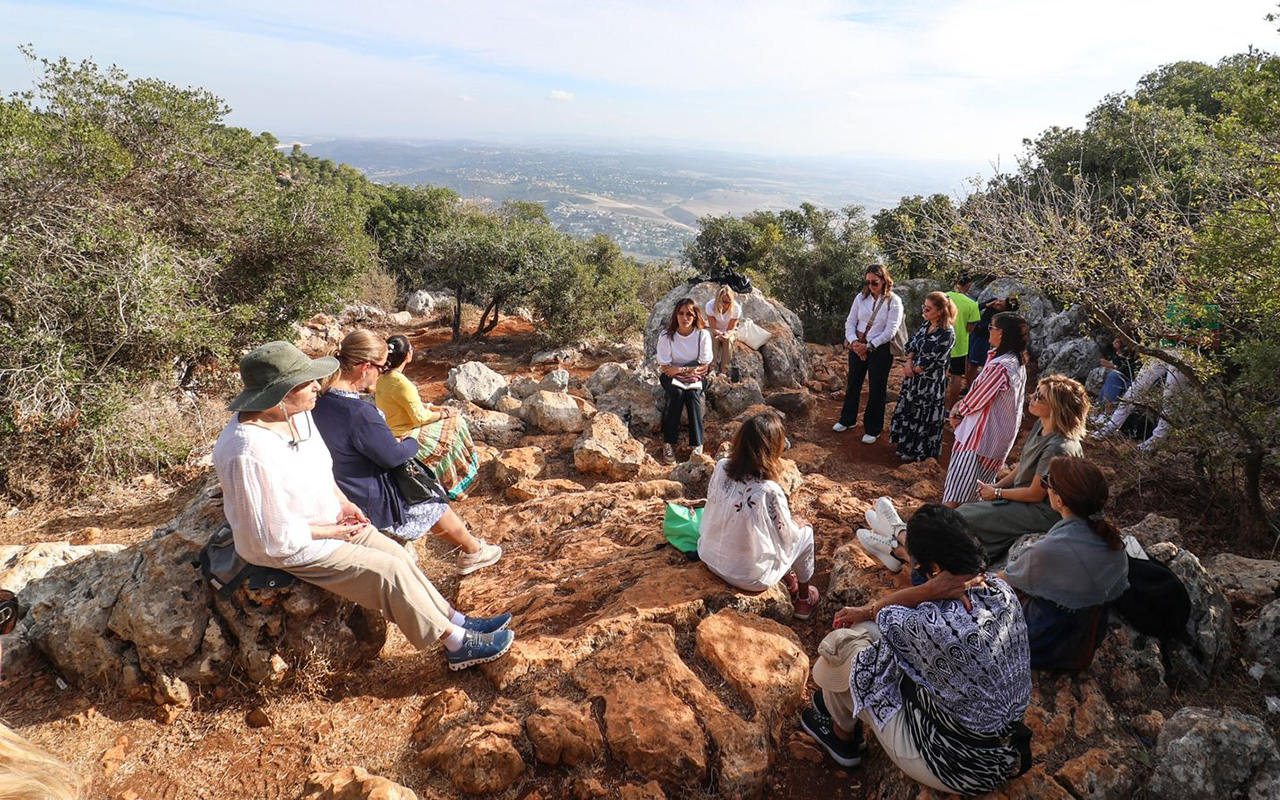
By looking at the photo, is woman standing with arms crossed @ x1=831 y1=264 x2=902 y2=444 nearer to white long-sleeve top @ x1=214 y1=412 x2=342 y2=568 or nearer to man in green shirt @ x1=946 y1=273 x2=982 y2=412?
man in green shirt @ x1=946 y1=273 x2=982 y2=412

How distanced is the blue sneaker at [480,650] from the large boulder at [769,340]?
21.8 feet

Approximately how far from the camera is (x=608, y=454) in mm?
6398

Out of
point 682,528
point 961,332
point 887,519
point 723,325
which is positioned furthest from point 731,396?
point 682,528

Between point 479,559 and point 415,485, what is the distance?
881 millimetres

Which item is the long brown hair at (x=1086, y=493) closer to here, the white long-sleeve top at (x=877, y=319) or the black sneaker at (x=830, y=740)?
Answer: the black sneaker at (x=830, y=740)

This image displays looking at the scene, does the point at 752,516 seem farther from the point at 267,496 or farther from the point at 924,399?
the point at 924,399

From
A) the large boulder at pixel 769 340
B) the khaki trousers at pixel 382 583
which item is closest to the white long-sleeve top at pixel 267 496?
the khaki trousers at pixel 382 583

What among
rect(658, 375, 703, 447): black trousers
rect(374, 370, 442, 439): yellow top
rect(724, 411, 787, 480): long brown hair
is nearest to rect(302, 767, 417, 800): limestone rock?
rect(724, 411, 787, 480): long brown hair

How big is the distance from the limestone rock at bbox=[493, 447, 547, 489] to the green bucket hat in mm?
3324

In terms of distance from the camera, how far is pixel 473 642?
326 cm

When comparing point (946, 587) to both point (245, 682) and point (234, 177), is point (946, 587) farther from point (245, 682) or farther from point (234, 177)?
point (234, 177)

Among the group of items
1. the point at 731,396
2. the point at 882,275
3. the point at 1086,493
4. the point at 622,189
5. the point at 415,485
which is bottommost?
the point at 731,396

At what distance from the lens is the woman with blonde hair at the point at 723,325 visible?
838 cm

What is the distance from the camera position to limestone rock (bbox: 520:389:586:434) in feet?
24.5
